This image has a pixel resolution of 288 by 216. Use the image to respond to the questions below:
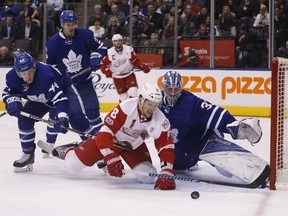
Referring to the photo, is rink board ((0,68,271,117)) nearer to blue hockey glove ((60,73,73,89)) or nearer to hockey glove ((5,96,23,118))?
blue hockey glove ((60,73,73,89))

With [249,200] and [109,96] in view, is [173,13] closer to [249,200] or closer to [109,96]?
[109,96]

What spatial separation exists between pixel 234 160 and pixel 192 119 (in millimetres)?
368

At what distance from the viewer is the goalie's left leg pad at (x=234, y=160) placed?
5.01 m

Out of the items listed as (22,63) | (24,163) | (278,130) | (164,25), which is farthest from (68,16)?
(164,25)

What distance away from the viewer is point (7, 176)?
545cm

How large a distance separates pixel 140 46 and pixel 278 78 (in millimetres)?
5365

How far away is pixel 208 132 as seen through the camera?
17.2 ft

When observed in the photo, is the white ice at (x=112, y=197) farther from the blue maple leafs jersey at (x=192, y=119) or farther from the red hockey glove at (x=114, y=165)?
the blue maple leafs jersey at (x=192, y=119)

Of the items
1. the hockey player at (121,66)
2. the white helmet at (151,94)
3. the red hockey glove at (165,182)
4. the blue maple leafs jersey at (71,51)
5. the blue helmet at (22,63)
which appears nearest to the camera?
the white helmet at (151,94)

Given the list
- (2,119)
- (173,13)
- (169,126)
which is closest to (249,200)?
(169,126)

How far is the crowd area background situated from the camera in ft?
31.7

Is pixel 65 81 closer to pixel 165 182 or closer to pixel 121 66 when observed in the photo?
pixel 165 182

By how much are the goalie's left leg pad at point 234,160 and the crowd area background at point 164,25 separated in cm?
458

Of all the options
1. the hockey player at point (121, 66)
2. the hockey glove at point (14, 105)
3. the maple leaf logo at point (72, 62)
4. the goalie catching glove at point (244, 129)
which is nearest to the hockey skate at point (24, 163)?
the hockey glove at point (14, 105)
